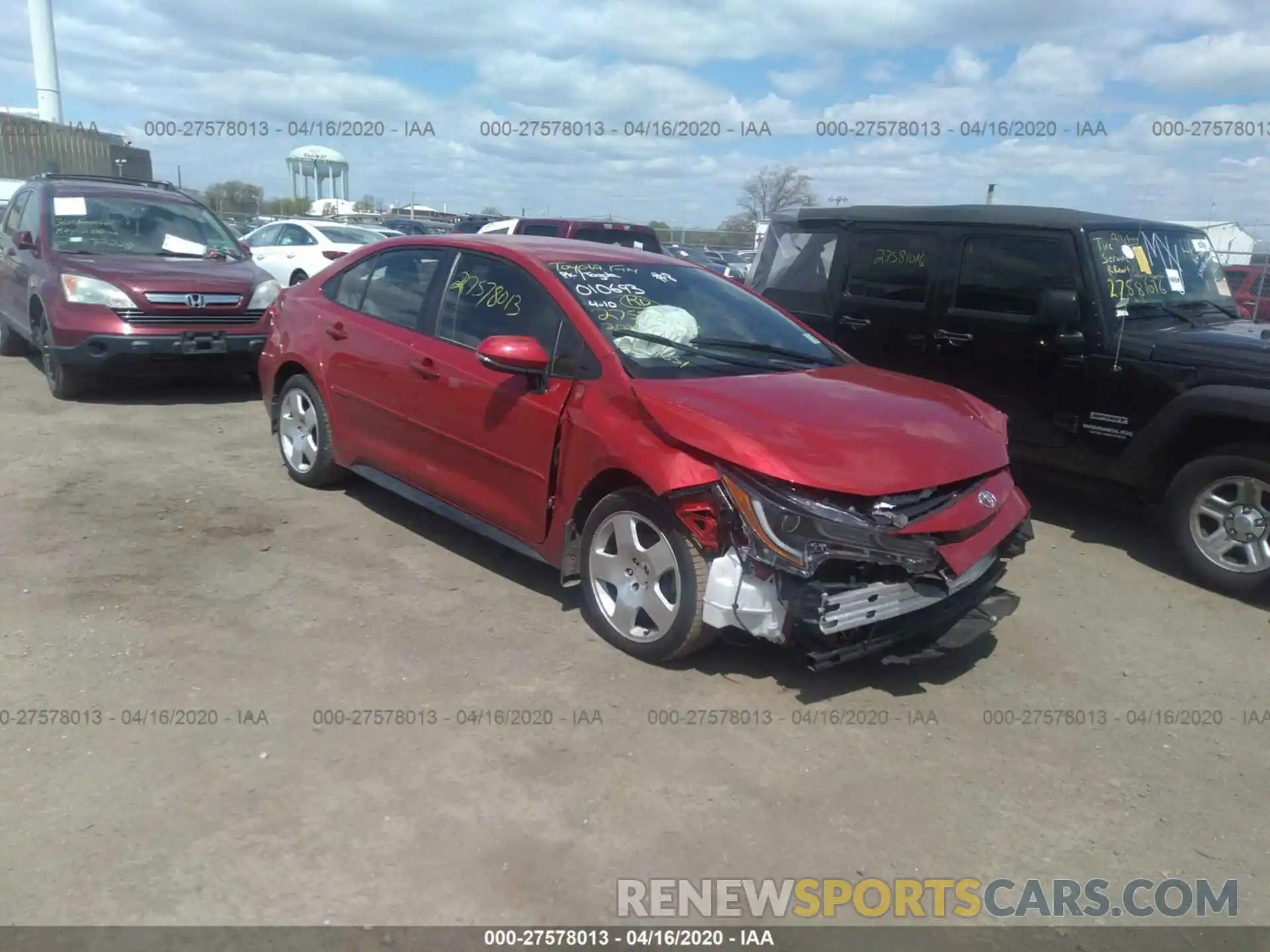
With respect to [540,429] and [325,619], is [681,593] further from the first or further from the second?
[325,619]

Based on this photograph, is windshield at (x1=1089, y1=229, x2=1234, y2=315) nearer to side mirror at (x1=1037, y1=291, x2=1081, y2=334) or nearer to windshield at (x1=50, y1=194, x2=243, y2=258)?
side mirror at (x1=1037, y1=291, x2=1081, y2=334)

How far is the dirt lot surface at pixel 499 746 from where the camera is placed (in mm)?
2902

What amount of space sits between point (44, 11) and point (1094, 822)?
1487 inches

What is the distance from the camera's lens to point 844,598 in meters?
3.56

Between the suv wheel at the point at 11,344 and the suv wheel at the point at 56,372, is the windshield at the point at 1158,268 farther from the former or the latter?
the suv wheel at the point at 11,344

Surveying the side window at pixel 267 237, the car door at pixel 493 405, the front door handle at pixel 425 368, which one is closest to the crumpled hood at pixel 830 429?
the car door at pixel 493 405

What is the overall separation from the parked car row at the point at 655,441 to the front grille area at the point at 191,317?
2.16m

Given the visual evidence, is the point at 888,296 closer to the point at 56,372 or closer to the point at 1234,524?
the point at 1234,524

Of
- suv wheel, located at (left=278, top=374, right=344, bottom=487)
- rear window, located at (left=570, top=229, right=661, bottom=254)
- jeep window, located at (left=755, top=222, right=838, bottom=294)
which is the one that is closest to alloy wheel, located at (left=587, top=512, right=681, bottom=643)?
suv wheel, located at (left=278, top=374, right=344, bottom=487)

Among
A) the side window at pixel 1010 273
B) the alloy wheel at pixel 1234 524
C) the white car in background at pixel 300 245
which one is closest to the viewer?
the alloy wheel at pixel 1234 524

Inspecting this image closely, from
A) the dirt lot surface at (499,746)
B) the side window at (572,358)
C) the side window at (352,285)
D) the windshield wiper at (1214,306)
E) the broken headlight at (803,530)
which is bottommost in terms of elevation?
the dirt lot surface at (499,746)

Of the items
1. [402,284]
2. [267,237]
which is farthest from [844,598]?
[267,237]

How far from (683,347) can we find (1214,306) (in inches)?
163

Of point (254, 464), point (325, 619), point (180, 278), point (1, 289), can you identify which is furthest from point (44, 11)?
point (325, 619)
